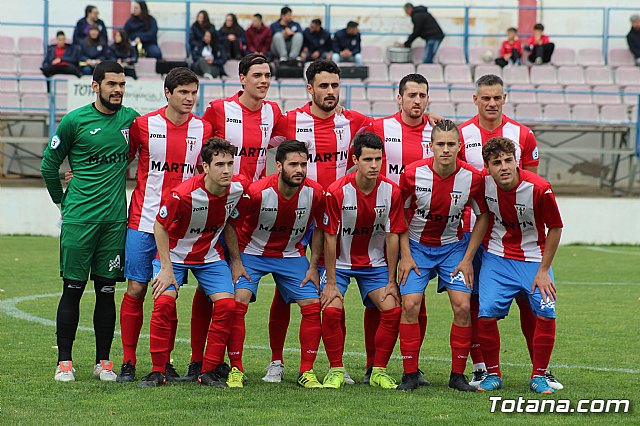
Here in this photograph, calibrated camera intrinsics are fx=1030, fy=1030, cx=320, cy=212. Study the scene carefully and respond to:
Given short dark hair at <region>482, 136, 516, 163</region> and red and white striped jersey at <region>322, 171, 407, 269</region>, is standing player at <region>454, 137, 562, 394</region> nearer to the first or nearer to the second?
short dark hair at <region>482, 136, 516, 163</region>

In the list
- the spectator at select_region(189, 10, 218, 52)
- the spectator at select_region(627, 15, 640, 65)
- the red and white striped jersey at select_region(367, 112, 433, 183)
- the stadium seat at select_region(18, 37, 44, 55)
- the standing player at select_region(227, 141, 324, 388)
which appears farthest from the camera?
the spectator at select_region(627, 15, 640, 65)

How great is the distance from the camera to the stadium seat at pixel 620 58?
2347 cm

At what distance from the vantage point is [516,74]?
22.5m

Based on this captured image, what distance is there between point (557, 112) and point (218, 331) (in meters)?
15.6

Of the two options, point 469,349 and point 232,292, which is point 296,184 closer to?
point 232,292

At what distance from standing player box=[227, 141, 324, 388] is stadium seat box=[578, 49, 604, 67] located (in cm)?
1742

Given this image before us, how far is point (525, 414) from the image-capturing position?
6309mm

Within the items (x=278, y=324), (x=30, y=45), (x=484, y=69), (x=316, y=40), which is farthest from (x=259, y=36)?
(x=278, y=324)

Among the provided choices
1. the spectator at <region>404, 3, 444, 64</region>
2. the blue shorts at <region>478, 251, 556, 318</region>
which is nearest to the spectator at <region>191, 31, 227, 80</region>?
the spectator at <region>404, 3, 444, 64</region>

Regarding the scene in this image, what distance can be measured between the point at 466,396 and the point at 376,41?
18.3m

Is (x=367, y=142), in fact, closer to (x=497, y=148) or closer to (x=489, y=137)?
(x=497, y=148)

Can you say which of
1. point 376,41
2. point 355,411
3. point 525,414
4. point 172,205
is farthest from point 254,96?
point 376,41

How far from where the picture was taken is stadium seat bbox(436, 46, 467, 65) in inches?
919

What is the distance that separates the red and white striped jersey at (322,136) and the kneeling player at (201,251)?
0.76m
